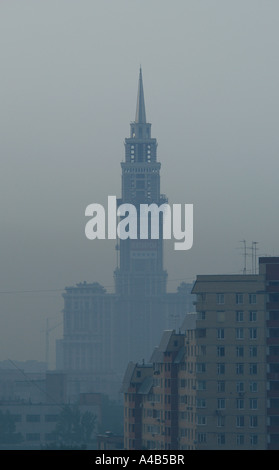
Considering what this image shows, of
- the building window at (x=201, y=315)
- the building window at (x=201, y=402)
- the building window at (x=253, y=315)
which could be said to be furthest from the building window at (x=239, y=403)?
the building window at (x=201, y=315)

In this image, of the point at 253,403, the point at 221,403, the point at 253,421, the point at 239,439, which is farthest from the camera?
the point at 221,403

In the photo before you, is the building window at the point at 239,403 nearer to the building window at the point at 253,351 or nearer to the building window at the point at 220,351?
the building window at the point at 253,351

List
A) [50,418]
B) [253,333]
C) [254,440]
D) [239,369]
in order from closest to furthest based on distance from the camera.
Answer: [254,440]
[253,333]
[239,369]
[50,418]

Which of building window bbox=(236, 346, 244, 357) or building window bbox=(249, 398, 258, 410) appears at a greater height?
building window bbox=(236, 346, 244, 357)

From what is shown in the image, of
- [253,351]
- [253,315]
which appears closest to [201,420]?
[253,351]

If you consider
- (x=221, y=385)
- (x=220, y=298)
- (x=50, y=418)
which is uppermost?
(x=50, y=418)

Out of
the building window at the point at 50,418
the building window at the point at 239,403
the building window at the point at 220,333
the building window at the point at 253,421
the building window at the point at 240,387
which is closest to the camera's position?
the building window at the point at 253,421

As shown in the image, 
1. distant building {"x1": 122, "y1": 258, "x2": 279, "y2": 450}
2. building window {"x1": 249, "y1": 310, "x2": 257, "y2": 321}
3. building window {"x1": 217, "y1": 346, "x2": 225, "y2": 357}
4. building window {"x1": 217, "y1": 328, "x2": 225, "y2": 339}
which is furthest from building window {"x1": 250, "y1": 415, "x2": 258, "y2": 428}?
building window {"x1": 249, "y1": 310, "x2": 257, "y2": 321}

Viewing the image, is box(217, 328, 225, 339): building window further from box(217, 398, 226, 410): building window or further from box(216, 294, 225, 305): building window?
box(217, 398, 226, 410): building window

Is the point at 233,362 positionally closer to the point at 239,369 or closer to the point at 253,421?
the point at 239,369

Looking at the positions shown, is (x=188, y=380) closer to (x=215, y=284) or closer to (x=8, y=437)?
(x=215, y=284)

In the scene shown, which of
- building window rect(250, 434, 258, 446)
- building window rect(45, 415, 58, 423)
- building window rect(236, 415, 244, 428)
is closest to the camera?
building window rect(250, 434, 258, 446)

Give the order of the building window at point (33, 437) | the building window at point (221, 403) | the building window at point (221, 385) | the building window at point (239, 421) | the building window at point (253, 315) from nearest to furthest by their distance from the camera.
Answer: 1. the building window at point (239, 421)
2. the building window at point (221, 403)
3. the building window at point (221, 385)
4. the building window at point (253, 315)
5. the building window at point (33, 437)

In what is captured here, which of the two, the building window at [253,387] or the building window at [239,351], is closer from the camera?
the building window at [253,387]
